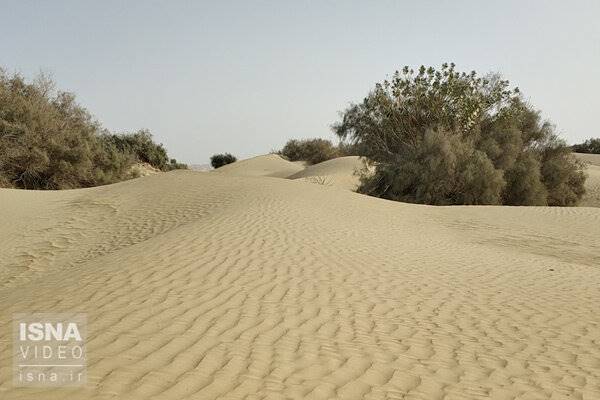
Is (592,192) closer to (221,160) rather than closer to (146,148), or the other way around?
(146,148)

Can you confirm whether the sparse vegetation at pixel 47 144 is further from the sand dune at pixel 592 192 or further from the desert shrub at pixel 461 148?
the sand dune at pixel 592 192

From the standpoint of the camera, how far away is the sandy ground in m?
3.88

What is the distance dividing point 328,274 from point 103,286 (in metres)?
3.13

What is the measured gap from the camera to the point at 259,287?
20.5ft

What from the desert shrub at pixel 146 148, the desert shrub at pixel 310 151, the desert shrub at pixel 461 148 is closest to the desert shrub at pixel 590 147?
the desert shrub at pixel 310 151

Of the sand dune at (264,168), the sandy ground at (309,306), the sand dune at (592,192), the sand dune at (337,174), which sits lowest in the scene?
the sandy ground at (309,306)

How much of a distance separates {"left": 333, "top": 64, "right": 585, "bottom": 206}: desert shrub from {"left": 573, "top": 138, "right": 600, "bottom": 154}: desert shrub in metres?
41.5

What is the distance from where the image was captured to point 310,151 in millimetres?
57656

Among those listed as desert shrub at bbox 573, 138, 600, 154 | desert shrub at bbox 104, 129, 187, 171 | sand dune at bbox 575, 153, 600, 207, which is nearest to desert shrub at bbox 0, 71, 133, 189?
desert shrub at bbox 104, 129, 187, 171

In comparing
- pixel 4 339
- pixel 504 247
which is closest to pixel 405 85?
pixel 504 247

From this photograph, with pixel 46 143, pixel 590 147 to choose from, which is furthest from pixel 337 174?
pixel 590 147

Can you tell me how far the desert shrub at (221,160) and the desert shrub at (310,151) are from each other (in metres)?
8.42

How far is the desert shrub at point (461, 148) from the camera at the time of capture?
2127 cm

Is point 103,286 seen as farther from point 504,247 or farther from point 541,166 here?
point 541,166
